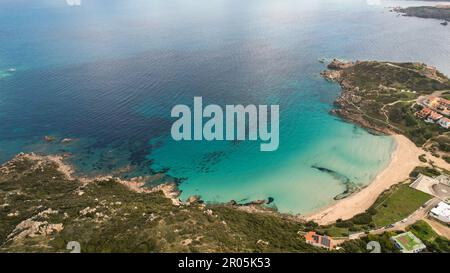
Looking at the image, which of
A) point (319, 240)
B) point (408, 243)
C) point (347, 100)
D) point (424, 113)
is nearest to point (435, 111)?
point (424, 113)

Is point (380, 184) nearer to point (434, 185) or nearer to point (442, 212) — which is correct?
point (434, 185)

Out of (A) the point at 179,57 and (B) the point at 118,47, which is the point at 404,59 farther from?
(B) the point at 118,47

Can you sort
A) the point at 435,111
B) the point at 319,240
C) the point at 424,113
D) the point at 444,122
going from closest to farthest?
1. the point at 319,240
2. the point at 444,122
3. the point at 424,113
4. the point at 435,111

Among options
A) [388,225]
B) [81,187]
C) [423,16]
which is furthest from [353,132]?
[423,16]

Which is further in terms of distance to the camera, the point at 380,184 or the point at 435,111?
the point at 435,111

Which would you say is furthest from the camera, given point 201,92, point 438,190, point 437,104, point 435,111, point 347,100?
point 201,92

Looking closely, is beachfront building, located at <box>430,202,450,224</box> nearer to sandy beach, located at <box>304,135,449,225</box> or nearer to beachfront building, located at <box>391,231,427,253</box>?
beachfront building, located at <box>391,231,427,253</box>
